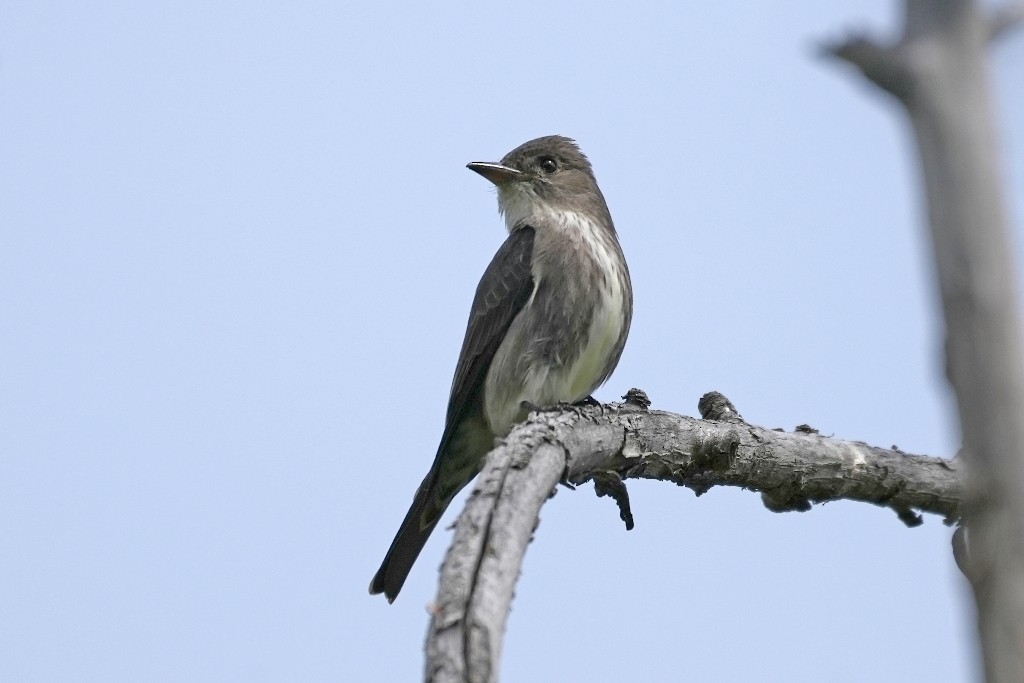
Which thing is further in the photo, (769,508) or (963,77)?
(769,508)

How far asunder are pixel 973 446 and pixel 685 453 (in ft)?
10.4

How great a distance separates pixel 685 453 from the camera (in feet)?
16.7

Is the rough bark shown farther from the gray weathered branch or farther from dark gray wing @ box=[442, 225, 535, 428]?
dark gray wing @ box=[442, 225, 535, 428]

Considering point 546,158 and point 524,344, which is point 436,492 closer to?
point 524,344

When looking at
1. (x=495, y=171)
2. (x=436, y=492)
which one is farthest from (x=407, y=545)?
(x=495, y=171)

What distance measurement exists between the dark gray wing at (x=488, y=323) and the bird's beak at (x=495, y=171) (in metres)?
1.01

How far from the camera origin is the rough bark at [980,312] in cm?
190

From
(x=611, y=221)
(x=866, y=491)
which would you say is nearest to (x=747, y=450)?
(x=866, y=491)

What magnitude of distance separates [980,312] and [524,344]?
4.64m

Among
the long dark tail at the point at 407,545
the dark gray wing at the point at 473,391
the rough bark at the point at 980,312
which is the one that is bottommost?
the rough bark at the point at 980,312

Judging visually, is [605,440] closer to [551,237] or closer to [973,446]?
[551,237]

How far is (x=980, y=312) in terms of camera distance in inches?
74.9

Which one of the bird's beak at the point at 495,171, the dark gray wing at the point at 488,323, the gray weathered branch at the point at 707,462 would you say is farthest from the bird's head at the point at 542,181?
the gray weathered branch at the point at 707,462

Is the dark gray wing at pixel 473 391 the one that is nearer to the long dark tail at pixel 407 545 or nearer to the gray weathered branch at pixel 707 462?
the long dark tail at pixel 407 545
